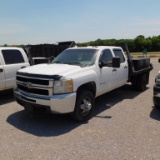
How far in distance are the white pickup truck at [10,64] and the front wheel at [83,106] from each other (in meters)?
3.13

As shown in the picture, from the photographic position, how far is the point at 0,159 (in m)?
3.61

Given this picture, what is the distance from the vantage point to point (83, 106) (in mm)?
5234

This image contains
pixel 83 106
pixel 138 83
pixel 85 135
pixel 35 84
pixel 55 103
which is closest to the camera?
pixel 85 135

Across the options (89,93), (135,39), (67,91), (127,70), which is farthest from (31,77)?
(135,39)

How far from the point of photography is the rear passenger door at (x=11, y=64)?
717cm

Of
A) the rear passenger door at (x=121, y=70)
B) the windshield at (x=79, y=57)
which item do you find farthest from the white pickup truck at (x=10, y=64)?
the rear passenger door at (x=121, y=70)

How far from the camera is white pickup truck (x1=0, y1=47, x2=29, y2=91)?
23.2 feet

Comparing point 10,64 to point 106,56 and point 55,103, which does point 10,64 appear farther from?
point 55,103

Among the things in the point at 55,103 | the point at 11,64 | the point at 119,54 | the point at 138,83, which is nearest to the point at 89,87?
the point at 55,103

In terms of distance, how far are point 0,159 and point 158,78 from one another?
4.24 meters

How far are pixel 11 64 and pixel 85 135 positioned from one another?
4084 millimetres

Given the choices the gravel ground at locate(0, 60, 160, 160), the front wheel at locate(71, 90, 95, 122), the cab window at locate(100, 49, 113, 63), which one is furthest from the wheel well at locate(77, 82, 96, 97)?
the cab window at locate(100, 49, 113, 63)

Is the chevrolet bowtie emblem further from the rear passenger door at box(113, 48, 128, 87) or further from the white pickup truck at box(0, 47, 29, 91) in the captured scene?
the rear passenger door at box(113, 48, 128, 87)

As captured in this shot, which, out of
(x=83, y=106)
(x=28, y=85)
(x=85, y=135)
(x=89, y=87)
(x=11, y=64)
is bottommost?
(x=85, y=135)
